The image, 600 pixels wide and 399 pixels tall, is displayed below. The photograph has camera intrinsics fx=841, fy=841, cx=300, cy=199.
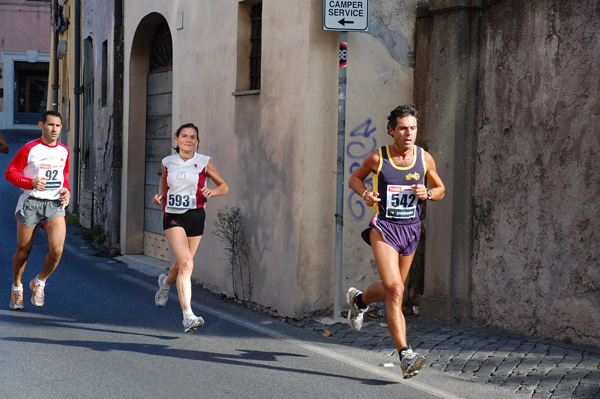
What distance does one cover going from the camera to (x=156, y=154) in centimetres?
1354

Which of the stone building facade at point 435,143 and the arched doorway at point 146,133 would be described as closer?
the stone building facade at point 435,143

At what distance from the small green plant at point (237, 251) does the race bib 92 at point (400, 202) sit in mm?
3406

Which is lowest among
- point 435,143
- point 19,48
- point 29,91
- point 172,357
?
point 172,357

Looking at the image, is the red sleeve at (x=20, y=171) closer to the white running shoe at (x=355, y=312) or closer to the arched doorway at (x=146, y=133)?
the white running shoe at (x=355, y=312)

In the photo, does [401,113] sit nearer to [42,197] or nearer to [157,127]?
[42,197]

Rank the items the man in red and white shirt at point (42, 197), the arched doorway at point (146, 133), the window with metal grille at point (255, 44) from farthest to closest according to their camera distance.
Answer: the arched doorway at point (146, 133), the window with metal grille at point (255, 44), the man in red and white shirt at point (42, 197)

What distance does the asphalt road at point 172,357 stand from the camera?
5637mm

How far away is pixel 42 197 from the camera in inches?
330

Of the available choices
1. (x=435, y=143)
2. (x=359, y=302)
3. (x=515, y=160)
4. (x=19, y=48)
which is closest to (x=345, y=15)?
(x=435, y=143)

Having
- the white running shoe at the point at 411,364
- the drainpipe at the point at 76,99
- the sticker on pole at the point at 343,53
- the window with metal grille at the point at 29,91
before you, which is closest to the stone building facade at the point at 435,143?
the sticker on pole at the point at 343,53

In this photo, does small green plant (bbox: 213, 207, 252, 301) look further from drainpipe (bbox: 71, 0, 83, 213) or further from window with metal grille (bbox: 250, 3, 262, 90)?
drainpipe (bbox: 71, 0, 83, 213)

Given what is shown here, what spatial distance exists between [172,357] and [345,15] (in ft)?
11.3

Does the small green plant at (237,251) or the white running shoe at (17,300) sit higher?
the small green plant at (237,251)

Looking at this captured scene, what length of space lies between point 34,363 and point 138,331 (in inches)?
57.0
